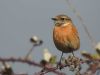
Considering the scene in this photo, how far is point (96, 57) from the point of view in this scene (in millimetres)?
1203

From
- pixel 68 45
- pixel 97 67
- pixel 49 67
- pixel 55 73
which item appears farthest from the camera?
pixel 68 45

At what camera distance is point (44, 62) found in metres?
1.33

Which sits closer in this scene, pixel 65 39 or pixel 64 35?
pixel 65 39

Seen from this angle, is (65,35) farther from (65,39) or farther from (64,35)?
(65,39)

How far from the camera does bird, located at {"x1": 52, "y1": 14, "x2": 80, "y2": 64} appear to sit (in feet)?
10.8

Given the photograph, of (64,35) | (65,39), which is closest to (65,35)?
(64,35)

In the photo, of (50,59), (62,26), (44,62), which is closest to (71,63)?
(50,59)

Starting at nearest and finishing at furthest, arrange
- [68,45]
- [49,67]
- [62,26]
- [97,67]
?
[97,67] → [49,67] → [68,45] → [62,26]

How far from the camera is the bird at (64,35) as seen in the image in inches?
130

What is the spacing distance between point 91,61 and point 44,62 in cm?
25

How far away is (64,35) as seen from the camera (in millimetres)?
3570

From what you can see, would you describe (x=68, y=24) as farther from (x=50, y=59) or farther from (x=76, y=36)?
(x=50, y=59)

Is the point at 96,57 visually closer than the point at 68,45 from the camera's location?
Yes

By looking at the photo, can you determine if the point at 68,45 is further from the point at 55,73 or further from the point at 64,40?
the point at 55,73
